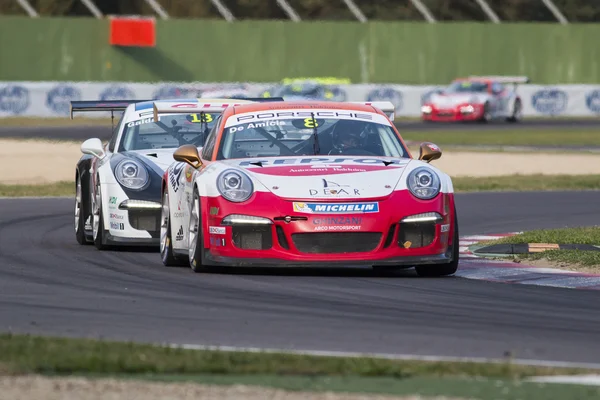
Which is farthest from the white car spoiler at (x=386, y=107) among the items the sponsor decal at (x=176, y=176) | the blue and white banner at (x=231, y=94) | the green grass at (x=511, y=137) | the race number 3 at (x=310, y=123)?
the blue and white banner at (x=231, y=94)

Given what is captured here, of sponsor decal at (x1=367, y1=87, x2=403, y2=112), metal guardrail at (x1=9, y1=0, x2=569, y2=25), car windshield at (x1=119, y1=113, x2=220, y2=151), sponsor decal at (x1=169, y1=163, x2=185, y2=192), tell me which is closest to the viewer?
sponsor decal at (x1=169, y1=163, x2=185, y2=192)

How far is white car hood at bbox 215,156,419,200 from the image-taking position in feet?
32.9

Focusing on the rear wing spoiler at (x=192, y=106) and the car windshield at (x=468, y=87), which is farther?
the car windshield at (x=468, y=87)

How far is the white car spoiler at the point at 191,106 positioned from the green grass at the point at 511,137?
20.7 metres

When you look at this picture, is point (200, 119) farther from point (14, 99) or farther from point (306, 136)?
point (14, 99)

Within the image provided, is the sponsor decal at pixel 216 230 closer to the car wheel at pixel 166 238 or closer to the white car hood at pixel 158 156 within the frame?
the car wheel at pixel 166 238

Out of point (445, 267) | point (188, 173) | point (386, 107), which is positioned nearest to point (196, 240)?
point (188, 173)

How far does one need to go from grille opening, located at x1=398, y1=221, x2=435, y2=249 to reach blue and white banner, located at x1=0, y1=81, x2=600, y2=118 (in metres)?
30.8

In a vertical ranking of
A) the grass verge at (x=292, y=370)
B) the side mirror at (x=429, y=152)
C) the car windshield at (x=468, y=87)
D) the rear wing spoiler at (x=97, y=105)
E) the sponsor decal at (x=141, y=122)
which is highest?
the car windshield at (x=468, y=87)

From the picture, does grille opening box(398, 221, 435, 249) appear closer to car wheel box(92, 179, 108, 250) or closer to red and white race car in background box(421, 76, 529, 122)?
car wheel box(92, 179, 108, 250)

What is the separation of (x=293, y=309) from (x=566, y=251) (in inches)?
161

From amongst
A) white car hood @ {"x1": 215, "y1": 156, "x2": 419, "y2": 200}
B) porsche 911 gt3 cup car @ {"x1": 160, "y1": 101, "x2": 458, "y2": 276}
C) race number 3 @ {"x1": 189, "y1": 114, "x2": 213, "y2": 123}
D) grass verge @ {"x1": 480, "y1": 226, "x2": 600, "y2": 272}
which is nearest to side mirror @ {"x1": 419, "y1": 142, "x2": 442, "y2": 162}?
porsche 911 gt3 cup car @ {"x1": 160, "y1": 101, "x2": 458, "y2": 276}

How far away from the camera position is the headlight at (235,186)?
10047 mm

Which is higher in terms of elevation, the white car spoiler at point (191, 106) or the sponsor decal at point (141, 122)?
the white car spoiler at point (191, 106)
